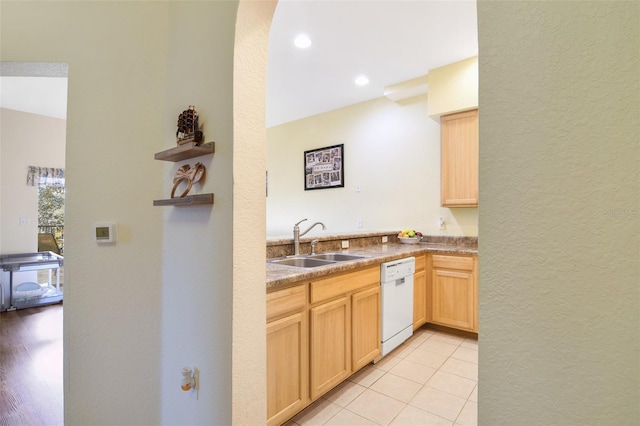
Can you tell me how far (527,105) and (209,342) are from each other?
1260mm

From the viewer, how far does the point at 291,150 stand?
5008mm

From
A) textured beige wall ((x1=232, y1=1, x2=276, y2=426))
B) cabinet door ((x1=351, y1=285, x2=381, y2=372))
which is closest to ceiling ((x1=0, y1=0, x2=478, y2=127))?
textured beige wall ((x1=232, y1=1, x2=276, y2=426))

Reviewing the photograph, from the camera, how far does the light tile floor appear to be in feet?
5.75

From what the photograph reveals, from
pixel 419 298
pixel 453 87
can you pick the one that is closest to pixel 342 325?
pixel 419 298

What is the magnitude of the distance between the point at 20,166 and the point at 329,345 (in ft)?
17.7

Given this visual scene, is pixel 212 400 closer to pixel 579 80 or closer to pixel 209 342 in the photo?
pixel 209 342

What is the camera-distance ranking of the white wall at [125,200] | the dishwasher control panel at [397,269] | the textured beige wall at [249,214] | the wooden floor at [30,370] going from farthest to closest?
the dishwasher control panel at [397,269] → the wooden floor at [30,370] → the white wall at [125,200] → the textured beige wall at [249,214]

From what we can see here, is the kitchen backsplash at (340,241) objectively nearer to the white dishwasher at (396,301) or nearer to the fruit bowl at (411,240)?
the fruit bowl at (411,240)

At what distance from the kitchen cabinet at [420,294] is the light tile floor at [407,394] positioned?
0.33m

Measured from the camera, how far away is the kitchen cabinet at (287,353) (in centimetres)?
149

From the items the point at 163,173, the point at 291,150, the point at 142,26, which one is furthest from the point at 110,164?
the point at 291,150

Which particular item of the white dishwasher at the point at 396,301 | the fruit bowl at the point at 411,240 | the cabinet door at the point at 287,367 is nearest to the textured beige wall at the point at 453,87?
the fruit bowl at the point at 411,240

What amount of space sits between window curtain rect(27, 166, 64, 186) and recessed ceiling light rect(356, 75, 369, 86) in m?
4.89

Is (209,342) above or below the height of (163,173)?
below
